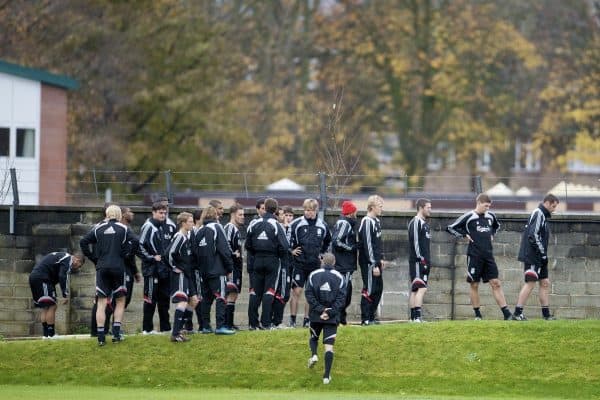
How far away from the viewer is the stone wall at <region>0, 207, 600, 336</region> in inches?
1164

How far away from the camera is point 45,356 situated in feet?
79.8

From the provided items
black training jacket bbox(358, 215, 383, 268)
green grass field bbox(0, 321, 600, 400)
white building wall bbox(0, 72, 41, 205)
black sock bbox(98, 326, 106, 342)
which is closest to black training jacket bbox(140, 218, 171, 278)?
green grass field bbox(0, 321, 600, 400)

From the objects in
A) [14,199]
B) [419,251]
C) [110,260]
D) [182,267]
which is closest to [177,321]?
[182,267]

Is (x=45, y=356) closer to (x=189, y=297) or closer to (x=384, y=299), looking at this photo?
(x=189, y=297)

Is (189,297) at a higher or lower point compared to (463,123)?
lower

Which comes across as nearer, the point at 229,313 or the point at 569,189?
the point at 229,313

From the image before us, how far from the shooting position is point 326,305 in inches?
890

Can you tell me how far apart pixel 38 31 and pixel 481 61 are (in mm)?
15768

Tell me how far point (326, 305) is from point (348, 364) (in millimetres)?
1182

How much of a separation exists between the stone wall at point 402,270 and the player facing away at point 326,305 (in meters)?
6.42

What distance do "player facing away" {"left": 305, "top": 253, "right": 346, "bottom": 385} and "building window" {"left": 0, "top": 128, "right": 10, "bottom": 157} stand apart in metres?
Result: 16.5

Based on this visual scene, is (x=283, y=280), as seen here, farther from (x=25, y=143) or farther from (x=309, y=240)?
(x=25, y=143)

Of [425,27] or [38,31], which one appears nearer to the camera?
[38,31]

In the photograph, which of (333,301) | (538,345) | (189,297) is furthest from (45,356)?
(538,345)
